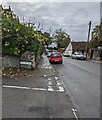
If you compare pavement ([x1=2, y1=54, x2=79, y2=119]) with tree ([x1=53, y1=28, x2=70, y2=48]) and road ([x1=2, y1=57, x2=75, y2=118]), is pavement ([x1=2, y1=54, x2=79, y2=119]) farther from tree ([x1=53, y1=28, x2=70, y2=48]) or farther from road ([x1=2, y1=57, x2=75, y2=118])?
tree ([x1=53, y1=28, x2=70, y2=48])

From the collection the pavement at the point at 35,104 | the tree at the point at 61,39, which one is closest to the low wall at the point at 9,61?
the pavement at the point at 35,104

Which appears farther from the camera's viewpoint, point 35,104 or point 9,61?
point 9,61

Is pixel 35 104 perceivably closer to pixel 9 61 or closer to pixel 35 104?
pixel 35 104

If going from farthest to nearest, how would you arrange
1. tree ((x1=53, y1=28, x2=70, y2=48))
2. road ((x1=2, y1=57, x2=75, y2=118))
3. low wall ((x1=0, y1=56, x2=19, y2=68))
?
tree ((x1=53, y1=28, x2=70, y2=48)), low wall ((x1=0, y1=56, x2=19, y2=68)), road ((x1=2, y1=57, x2=75, y2=118))

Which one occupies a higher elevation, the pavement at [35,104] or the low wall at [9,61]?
the low wall at [9,61]

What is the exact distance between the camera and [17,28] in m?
15.5

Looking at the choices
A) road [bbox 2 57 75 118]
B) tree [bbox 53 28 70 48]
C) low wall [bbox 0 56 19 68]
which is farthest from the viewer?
tree [bbox 53 28 70 48]

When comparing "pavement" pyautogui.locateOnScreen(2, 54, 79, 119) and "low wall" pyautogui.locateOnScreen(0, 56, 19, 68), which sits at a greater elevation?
"low wall" pyautogui.locateOnScreen(0, 56, 19, 68)

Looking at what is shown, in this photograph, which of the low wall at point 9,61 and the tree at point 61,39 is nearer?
the low wall at point 9,61

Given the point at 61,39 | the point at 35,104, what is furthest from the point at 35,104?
the point at 61,39

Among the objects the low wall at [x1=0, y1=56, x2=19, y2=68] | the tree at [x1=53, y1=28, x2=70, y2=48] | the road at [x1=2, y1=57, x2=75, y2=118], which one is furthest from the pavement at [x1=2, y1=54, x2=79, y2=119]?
the tree at [x1=53, y1=28, x2=70, y2=48]

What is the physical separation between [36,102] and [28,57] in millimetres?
9526

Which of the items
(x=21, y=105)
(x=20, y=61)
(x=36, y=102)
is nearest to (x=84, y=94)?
(x=36, y=102)

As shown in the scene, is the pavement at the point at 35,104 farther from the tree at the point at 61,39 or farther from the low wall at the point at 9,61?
the tree at the point at 61,39
